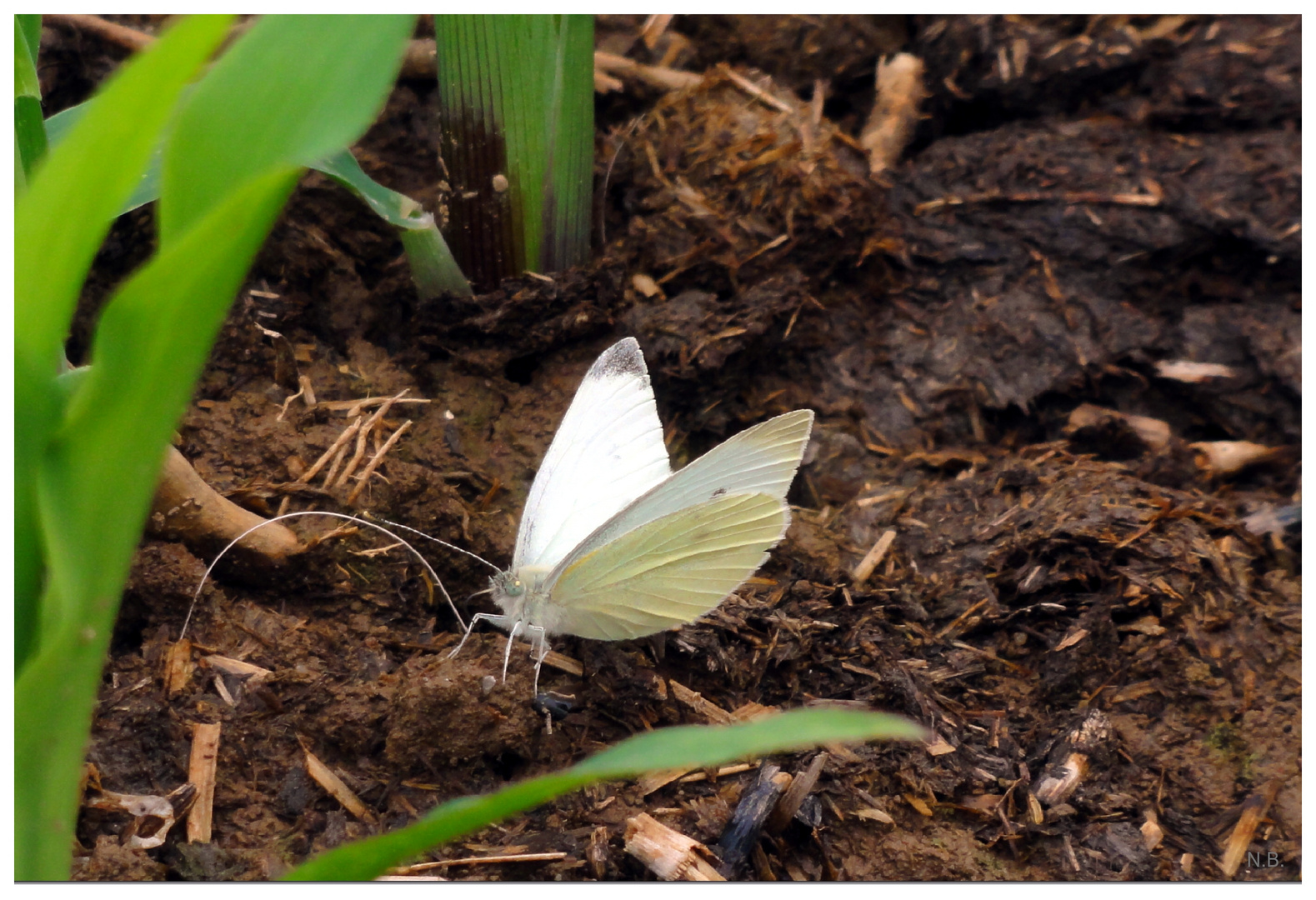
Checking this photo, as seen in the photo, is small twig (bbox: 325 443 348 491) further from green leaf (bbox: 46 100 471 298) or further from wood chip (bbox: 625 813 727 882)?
wood chip (bbox: 625 813 727 882)

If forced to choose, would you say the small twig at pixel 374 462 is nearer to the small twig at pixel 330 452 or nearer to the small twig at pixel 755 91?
the small twig at pixel 330 452

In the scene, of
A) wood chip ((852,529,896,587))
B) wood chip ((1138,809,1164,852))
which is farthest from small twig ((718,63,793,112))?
wood chip ((1138,809,1164,852))

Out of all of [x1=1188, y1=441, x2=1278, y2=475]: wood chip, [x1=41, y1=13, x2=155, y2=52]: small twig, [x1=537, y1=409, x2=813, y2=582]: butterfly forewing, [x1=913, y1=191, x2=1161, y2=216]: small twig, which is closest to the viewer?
[x1=537, y1=409, x2=813, y2=582]: butterfly forewing

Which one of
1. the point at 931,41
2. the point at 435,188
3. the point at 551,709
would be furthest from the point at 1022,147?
the point at 551,709

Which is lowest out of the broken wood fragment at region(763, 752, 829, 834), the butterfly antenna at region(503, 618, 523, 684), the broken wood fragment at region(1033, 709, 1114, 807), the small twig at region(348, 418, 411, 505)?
the broken wood fragment at region(1033, 709, 1114, 807)

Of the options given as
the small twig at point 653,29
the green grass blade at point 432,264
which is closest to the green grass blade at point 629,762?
the green grass blade at point 432,264

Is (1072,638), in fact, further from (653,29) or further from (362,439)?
(653,29)
